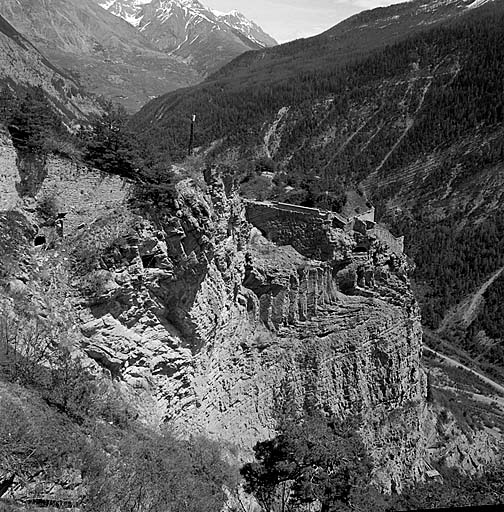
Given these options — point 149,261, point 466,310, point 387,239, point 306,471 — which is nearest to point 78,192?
point 149,261

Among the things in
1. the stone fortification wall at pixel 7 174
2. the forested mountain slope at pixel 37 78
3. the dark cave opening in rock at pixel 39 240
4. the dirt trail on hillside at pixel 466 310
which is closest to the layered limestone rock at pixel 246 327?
the dark cave opening in rock at pixel 39 240

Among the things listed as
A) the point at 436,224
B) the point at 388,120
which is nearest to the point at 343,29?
the point at 388,120

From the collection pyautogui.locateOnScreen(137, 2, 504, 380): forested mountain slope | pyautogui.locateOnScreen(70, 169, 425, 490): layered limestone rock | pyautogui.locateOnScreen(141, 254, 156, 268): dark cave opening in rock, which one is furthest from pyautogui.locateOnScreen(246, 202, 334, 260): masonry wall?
pyautogui.locateOnScreen(137, 2, 504, 380): forested mountain slope

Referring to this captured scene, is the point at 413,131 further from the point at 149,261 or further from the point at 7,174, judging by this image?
the point at 7,174

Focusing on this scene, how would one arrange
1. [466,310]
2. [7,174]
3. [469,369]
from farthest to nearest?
[466,310] < [469,369] < [7,174]

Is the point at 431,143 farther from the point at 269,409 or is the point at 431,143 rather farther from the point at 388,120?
the point at 269,409
